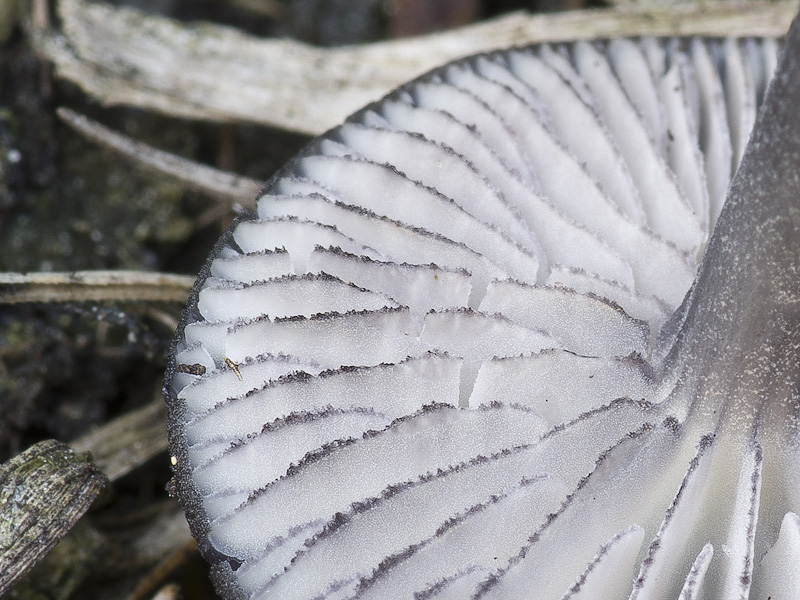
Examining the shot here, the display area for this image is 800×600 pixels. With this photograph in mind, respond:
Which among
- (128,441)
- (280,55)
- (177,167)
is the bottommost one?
(128,441)

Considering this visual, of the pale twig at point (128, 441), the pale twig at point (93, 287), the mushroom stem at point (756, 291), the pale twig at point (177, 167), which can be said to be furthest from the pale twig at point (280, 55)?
the mushroom stem at point (756, 291)

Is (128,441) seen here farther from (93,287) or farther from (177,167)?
(177,167)

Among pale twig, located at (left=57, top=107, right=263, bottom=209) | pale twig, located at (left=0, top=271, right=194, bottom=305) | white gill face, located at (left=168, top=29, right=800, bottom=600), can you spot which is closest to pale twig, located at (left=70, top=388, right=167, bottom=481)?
pale twig, located at (left=0, top=271, right=194, bottom=305)

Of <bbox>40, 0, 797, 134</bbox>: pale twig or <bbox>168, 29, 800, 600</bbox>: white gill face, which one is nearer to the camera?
<bbox>168, 29, 800, 600</bbox>: white gill face

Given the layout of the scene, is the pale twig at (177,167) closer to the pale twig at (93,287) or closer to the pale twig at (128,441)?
the pale twig at (93,287)

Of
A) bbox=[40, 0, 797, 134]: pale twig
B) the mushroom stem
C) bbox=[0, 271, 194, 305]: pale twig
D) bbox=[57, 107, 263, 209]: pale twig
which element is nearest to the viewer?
the mushroom stem

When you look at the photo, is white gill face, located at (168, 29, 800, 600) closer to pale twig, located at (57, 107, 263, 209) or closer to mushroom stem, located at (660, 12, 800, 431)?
mushroom stem, located at (660, 12, 800, 431)

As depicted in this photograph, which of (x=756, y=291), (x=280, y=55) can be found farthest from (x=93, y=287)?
(x=756, y=291)
